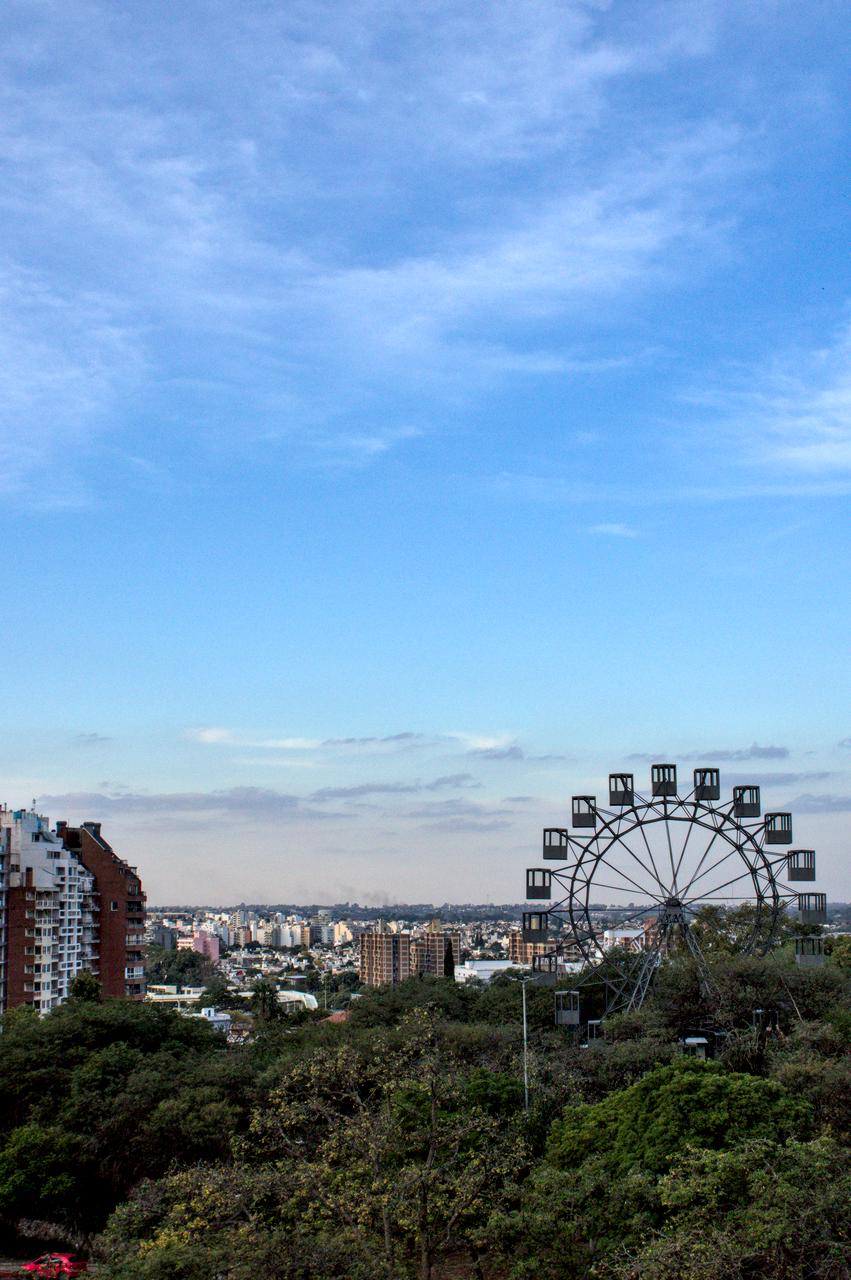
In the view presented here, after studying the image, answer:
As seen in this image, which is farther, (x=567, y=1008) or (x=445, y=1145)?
(x=567, y=1008)

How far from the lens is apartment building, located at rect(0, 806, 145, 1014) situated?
2327 inches

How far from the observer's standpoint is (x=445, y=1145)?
22766 millimetres

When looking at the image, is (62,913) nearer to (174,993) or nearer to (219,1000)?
(219,1000)

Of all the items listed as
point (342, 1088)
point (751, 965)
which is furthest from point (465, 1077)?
→ point (751, 965)

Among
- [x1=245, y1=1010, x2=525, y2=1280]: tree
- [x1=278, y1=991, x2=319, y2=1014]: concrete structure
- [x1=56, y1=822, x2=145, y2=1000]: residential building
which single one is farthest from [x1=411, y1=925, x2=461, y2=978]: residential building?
[x1=245, y1=1010, x2=525, y2=1280]: tree

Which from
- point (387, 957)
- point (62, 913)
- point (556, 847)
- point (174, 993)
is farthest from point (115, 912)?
point (387, 957)

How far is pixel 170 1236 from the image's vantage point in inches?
653

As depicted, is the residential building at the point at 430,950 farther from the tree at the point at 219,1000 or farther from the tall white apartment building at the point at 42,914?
the tall white apartment building at the point at 42,914

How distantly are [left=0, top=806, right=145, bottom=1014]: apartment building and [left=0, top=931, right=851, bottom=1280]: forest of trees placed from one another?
2271 cm

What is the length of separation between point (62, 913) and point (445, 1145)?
43633 millimetres

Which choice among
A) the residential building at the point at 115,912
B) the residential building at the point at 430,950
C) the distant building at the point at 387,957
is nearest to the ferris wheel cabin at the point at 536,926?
the residential building at the point at 115,912

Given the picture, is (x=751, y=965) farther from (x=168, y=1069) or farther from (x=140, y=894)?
(x=140, y=894)

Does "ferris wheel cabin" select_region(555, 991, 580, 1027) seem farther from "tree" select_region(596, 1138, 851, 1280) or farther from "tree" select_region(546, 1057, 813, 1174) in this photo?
"tree" select_region(596, 1138, 851, 1280)

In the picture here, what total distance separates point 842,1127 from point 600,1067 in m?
6.79
